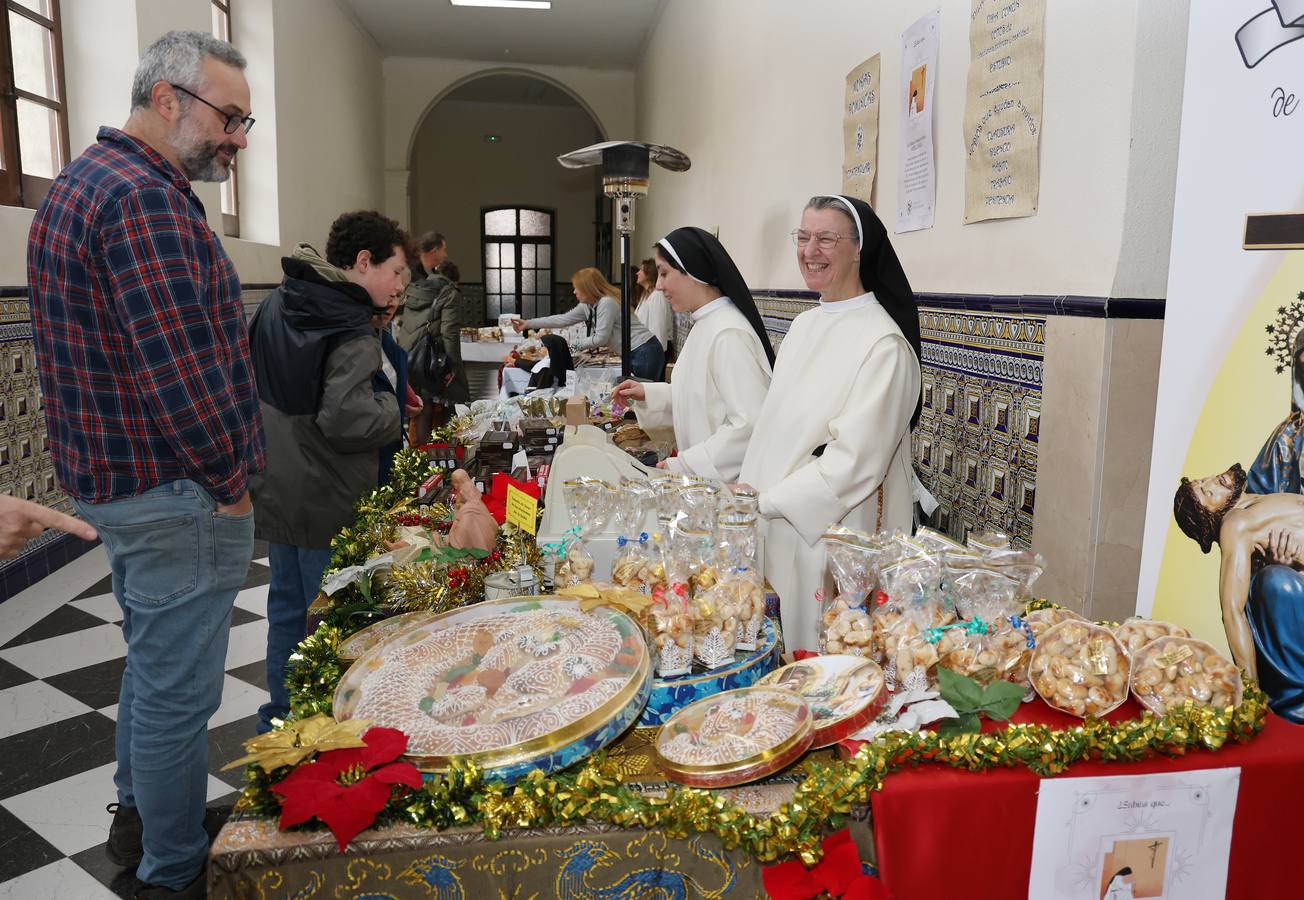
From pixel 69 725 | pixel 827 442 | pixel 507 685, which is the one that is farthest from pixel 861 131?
pixel 69 725

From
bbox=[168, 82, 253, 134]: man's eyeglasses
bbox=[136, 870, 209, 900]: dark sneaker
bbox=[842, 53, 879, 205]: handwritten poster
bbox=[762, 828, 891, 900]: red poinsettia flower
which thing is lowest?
bbox=[136, 870, 209, 900]: dark sneaker

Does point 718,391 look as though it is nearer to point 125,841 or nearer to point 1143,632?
point 1143,632

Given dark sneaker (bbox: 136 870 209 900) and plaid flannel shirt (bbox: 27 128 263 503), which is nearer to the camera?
plaid flannel shirt (bbox: 27 128 263 503)

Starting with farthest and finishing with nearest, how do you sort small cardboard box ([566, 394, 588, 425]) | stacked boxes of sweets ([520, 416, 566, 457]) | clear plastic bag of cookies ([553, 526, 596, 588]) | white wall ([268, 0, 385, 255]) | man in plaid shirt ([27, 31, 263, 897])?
white wall ([268, 0, 385, 255]) → stacked boxes of sweets ([520, 416, 566, 457]) → small cardboard box ([566, 394, 588, 425]) → man in plaid shirt ([27, 31, 263, 897]) → clear plastic bag of cookies ([553, 526, 596, 588])

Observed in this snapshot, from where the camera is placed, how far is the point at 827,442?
2.82 m

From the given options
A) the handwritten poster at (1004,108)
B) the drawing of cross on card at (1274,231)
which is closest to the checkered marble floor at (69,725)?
the drawing of cross on card at (1274,231)

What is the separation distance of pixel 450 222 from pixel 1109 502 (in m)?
19.0

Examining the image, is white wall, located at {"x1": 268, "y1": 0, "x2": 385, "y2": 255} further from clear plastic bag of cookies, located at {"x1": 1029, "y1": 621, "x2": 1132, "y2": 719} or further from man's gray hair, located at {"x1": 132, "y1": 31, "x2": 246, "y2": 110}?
clear plastic bag of cookies, located at {"x1": 1029, "y1": 621, "x2": 1132, "y2": 719}

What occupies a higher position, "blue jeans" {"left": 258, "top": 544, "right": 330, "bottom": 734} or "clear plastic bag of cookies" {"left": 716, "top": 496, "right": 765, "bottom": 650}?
"clear plastic bag of cookies" {"left": 716, "top": 496, "right": 765, "bottom": 650}

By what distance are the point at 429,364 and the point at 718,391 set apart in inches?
200

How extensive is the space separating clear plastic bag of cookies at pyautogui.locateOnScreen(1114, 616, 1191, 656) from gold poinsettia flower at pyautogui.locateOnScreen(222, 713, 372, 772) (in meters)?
1.29

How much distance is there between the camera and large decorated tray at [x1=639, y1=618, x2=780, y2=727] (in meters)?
1.52

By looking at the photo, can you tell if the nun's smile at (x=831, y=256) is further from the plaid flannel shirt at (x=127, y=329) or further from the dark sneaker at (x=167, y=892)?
the dark sneaker at (x=167, y=892)

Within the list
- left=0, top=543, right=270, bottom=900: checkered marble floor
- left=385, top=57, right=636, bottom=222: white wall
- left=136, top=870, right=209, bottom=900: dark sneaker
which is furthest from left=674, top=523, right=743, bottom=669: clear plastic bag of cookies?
left=385, top=57, right=636, bottom=222: white wall
